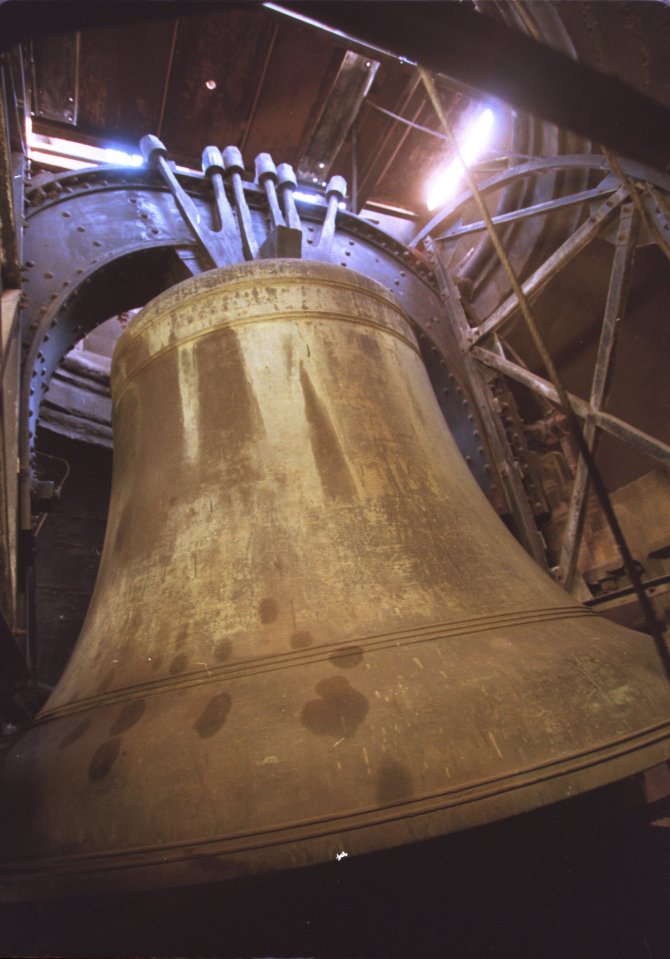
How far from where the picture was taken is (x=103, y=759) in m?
1.25

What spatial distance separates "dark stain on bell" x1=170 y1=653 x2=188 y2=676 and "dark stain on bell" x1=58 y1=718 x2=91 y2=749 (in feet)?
0.74

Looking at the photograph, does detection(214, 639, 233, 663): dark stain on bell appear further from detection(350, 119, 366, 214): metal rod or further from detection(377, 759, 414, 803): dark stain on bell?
detection(350, 119, 366, 214): metal rod

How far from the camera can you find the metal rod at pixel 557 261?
3018 millimetres

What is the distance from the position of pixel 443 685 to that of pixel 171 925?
34.6 inches

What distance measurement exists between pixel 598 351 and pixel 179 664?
262cm

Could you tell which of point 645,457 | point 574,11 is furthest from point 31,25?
point 645,457

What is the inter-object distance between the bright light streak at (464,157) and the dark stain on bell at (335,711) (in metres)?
3.56

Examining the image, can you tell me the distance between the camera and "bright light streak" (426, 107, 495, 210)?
4199 mm

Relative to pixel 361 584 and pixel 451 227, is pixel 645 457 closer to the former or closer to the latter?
pixel 451 227

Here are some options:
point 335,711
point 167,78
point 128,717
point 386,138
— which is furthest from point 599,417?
point 167,78

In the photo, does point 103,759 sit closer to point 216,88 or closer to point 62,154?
point 216,88

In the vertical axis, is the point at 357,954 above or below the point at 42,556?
below

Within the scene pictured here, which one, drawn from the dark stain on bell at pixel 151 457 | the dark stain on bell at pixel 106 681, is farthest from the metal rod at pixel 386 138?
the dark stain on bell at pixel 106 681

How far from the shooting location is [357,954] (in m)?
1.43
